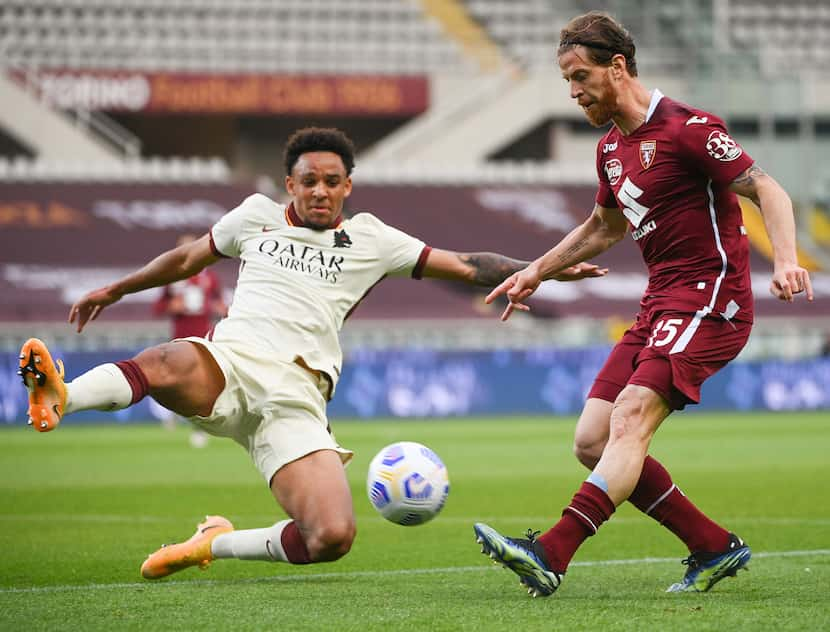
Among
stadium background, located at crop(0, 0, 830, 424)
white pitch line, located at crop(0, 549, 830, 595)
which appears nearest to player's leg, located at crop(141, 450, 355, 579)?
white pitch line, located at crop(0, 549, 830, 595)

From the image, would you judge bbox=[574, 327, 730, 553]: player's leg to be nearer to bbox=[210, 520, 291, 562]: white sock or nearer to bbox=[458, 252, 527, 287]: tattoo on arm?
bbox=[458, 252, 527, 287]: tattoo on arm

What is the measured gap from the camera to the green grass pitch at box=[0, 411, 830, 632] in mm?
5180

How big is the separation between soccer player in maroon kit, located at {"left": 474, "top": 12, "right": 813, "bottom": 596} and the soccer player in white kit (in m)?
0.61

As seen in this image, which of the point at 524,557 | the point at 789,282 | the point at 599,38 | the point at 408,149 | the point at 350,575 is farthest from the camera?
the point at 408,149

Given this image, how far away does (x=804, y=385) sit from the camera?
23.8 m

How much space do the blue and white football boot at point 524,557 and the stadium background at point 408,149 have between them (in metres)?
16.4

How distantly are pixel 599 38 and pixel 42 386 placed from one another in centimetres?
251

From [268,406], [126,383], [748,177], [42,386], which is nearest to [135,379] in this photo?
[126,383]

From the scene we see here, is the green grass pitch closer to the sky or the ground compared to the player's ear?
closer to the ground

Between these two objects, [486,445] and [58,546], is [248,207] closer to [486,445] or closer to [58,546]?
[58,546]

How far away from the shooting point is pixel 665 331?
566 cm

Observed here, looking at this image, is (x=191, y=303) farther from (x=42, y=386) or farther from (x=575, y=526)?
(x=575, y=526)

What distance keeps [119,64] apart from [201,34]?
6.68 feet

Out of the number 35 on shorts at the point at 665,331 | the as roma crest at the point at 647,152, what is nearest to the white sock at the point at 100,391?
the number 35 on shorts at the point at 665,331
